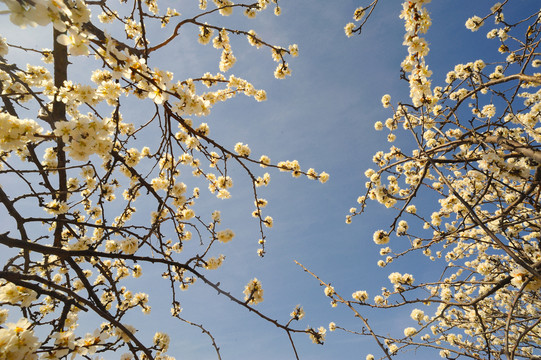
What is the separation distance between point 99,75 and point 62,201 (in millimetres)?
1928

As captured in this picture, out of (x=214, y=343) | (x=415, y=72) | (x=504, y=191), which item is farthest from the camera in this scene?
(x=504, y=191)

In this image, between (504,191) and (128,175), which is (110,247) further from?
(504,191)

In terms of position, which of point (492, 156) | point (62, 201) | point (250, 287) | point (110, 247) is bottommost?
point (250, 287)

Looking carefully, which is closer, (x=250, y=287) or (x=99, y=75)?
(x=250, y=287)

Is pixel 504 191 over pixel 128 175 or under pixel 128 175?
over

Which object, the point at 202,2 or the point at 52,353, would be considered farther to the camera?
the point at 202,2

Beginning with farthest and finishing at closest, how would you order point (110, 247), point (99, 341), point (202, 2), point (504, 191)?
point (504, 191) < point (202, 2) < point (110, 247) < point (99, 341)

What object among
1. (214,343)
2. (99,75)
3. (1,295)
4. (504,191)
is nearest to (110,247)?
(1,295)

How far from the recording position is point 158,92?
84.6 inches

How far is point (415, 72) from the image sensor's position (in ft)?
10.5

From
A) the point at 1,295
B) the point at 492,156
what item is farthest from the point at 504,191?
the point at 1,295

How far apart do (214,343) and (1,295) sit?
6.31ft

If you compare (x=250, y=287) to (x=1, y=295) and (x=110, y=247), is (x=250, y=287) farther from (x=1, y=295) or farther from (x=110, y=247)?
(x=110, y=247)

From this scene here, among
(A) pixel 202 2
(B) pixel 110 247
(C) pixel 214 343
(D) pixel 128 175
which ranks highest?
(A) pixel 202 2
